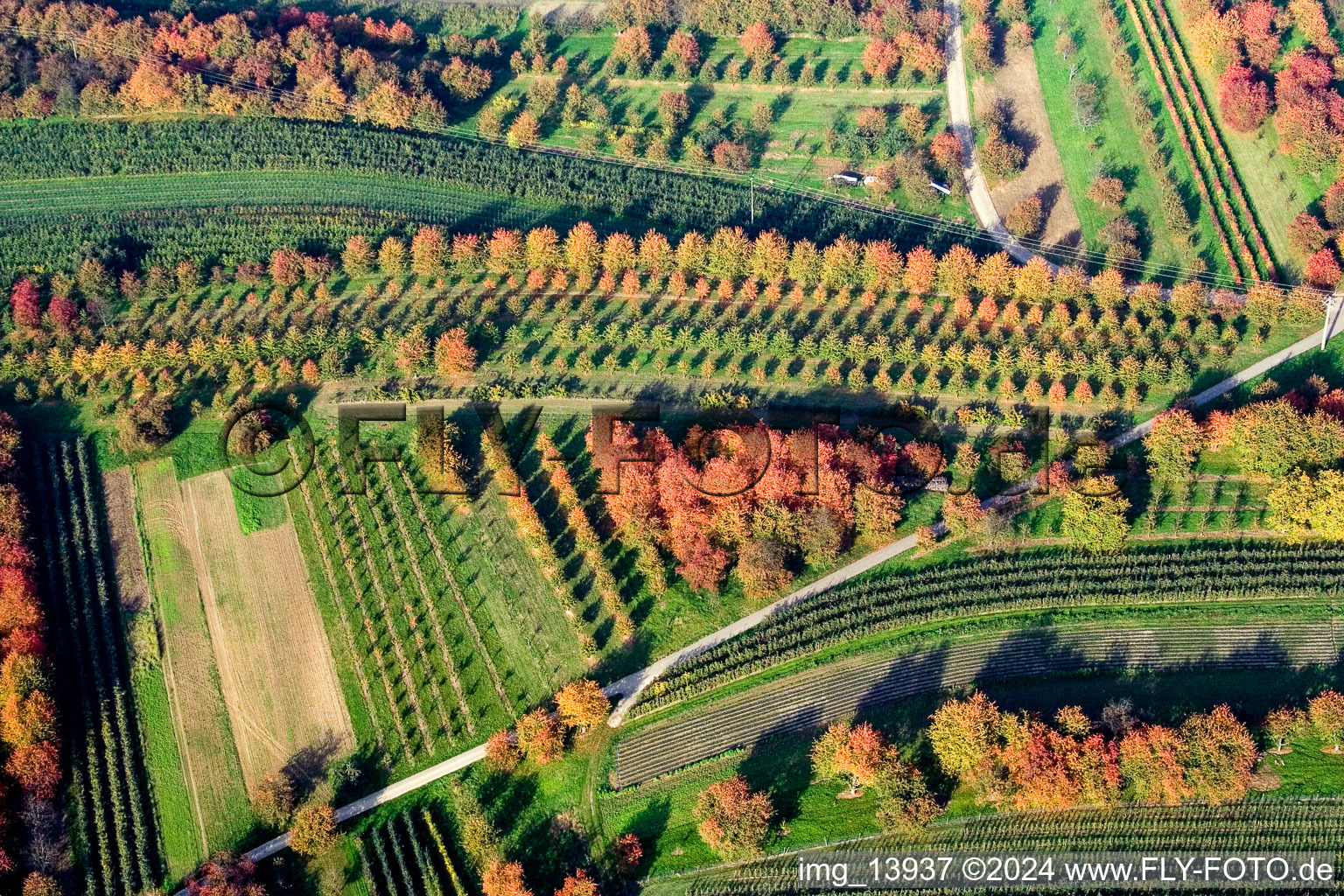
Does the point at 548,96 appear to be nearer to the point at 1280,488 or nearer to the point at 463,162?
the point at 463,162

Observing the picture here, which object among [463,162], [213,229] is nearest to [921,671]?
[463,162]

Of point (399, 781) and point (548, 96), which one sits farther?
point (548, 96)

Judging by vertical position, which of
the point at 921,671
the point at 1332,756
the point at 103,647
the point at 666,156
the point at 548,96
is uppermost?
the point at 548,96

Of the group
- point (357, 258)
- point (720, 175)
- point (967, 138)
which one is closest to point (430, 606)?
point (357, 258)

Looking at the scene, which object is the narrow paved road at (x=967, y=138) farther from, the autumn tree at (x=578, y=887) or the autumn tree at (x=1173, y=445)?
the autumn tree at (x=578, y=887)

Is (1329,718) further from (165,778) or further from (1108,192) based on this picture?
(165,778)

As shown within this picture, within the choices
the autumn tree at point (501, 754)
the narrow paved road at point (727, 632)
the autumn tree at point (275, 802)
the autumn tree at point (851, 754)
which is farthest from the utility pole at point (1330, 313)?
the autumn tree at point (275, 802)

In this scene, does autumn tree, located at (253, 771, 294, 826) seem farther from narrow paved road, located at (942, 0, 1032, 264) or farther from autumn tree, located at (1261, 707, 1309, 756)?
narrow paved road, located at (942, 0, 1032, 264)

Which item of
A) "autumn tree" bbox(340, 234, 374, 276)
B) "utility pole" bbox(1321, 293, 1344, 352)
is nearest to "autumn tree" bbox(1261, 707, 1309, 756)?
"utility pole" bbox(1321, 293, 1344, 352)
